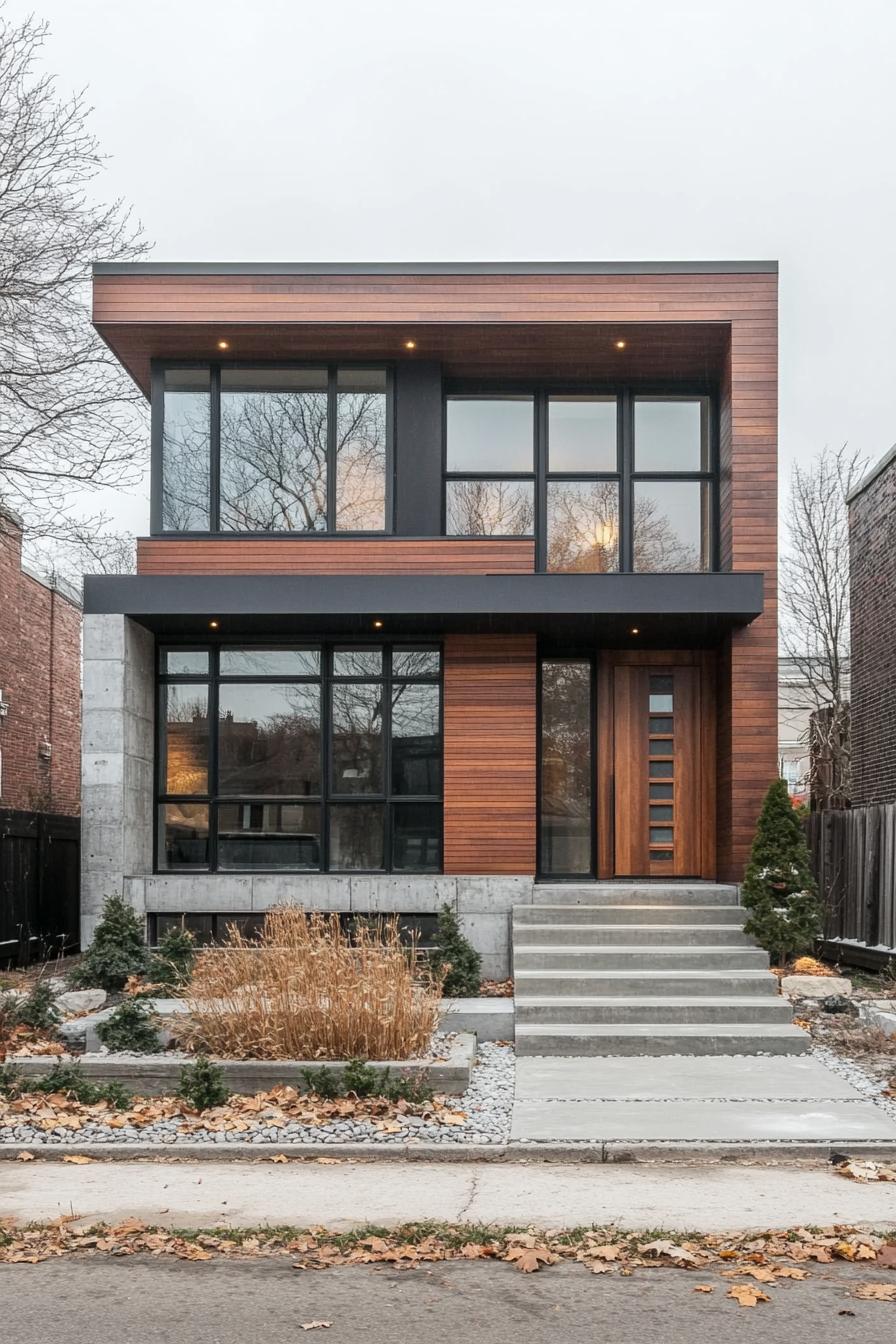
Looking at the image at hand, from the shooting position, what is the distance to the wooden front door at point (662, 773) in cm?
1446

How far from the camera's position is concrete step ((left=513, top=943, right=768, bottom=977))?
11977 millimetres

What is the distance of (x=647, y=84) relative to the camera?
71.6 ft

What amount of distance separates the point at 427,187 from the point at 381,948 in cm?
2329

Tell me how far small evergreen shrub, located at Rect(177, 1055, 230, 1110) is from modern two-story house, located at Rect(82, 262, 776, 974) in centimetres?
549

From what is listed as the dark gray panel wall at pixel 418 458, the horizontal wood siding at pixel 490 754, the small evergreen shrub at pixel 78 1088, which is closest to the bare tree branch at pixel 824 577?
the horizontal wood siding at pixel 490 754

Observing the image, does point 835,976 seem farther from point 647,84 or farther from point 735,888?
point 647,84

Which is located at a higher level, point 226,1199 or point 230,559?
point 230,559

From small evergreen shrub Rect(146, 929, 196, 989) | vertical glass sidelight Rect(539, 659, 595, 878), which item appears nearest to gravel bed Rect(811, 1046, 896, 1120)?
vertical glass sidelight Rect(539, 659, 595, 878)

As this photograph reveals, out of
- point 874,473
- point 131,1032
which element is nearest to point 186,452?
point 131,1032

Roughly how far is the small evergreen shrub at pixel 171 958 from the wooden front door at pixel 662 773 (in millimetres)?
4680

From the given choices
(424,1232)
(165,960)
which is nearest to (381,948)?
(165,960)

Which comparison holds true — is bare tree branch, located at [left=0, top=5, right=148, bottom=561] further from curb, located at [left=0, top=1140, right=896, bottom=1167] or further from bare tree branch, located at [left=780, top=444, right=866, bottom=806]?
bare tree branch, located at [left=780, top=444, right=866, bottom=806]

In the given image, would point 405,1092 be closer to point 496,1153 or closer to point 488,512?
point 496,1153

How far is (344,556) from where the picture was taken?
14.0 meters
